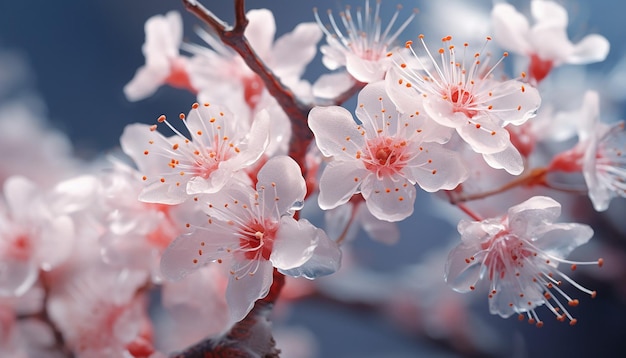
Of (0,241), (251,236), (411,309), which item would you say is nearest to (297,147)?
(251,236)

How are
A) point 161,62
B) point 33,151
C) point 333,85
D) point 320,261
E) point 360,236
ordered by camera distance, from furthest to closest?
point 360,236
point 33,151
point 161,62
point 333,85
point 320,261

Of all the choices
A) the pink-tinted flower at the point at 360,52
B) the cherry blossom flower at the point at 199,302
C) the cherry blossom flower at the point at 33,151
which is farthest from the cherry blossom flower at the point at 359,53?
the cherry blossom flower at the point at 33,151

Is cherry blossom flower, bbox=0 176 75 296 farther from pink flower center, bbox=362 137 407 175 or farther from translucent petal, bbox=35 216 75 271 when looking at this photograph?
pink flower center, bbox=362 137 407 175

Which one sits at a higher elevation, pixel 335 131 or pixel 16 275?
pixel 335 131

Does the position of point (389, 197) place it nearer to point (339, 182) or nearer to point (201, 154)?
point (339, 182)

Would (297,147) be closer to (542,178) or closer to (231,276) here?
(231,276)

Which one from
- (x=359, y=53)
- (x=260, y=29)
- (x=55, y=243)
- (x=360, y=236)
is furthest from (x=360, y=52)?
(x=360, y=236)
